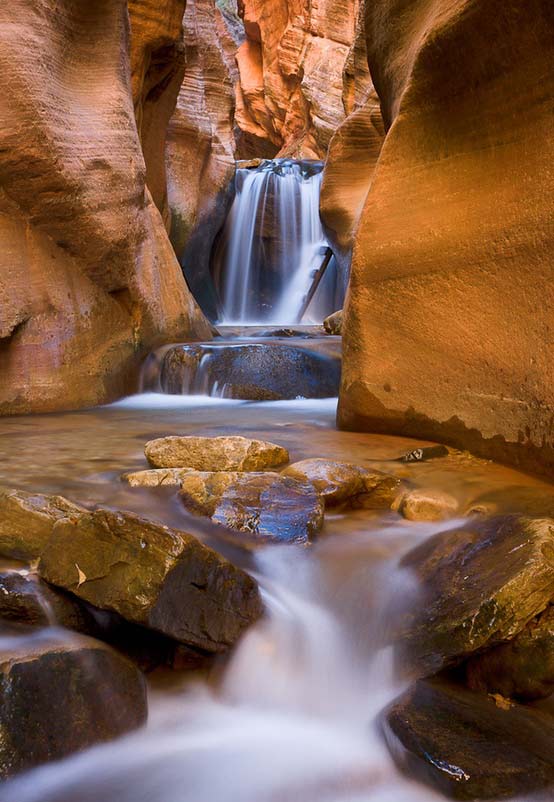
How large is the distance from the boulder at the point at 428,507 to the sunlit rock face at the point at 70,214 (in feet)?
13.6

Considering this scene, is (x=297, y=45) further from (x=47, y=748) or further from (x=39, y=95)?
(x=47, y=748)

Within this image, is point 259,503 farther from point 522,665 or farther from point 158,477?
point 522,665

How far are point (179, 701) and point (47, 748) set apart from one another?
42 centimetres

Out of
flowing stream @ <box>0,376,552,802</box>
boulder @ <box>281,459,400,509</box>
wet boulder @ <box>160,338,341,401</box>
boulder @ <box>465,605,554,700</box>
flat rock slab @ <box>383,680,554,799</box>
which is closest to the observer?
flat rock slab @ <box>383,680,554,799</box>

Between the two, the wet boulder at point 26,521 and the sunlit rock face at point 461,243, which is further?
the sunlit rock face at point 461,243

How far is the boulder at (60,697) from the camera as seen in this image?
1634mm

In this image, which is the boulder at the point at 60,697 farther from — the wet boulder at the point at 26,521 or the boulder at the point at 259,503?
the boulder at the point at 259,503

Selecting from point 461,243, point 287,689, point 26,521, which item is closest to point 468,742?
point 287,689

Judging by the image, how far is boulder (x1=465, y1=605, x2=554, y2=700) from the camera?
6.18 feet

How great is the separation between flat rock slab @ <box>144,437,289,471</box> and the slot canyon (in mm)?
20

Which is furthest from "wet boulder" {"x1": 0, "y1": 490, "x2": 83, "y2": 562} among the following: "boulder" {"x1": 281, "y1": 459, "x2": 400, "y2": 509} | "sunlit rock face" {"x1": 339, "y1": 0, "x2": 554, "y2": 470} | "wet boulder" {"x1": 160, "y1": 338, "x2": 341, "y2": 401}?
"wet boulder" {"x1": 160, "y1": 338, "x2": 341, "y2": 401}

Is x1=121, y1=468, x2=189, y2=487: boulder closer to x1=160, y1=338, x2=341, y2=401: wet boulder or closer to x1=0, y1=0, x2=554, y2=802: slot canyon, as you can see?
x1=0, y1=0, x2=554, y2=802: slot canyon

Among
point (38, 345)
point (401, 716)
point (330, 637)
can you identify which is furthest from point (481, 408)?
point (38, 345)

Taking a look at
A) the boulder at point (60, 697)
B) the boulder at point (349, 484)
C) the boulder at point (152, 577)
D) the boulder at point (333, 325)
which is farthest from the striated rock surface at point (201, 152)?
the boulder at point (60, 697)
